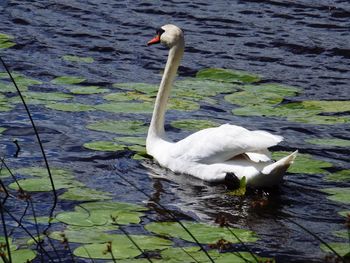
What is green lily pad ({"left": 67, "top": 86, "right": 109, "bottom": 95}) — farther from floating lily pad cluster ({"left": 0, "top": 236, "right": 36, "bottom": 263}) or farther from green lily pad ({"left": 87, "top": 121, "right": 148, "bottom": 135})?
floating lily pad cluster ({"left": 0, "top": 236, "right": 36, "bottom": 263})

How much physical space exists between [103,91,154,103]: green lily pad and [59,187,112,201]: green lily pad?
119 inches

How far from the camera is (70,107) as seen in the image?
1096 centimetres

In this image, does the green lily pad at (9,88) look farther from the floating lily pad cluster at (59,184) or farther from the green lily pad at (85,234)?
the green lily pad at (85,234)

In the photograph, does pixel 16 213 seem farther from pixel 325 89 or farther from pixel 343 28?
pixel 343 28

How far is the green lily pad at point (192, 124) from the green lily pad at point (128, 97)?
91cm

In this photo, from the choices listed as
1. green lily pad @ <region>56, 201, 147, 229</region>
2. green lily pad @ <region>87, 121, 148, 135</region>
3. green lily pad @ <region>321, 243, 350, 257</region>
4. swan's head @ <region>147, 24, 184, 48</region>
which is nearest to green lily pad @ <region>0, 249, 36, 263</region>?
green lily pad @ <region>56, 201, 147, 229</region>

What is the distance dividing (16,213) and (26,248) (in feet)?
3.29

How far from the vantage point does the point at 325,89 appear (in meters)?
12.7

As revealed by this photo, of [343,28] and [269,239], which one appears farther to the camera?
[343,28]

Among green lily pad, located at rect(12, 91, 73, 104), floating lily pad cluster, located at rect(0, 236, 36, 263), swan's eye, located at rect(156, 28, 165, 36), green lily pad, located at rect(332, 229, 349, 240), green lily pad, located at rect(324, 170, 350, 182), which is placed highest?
swan's eye, located at rect(156, 28, 165, 36)

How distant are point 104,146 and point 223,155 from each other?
4.67ft

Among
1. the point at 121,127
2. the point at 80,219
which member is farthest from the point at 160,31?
the point at 80,219

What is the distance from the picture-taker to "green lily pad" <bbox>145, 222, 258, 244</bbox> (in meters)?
7.14

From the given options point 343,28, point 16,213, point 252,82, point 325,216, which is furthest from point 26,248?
point 343,28
